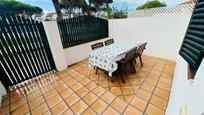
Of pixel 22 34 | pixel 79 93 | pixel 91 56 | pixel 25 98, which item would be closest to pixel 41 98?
pixel 25 98

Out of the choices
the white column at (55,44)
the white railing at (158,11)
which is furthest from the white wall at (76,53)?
the white railing at (158,11)

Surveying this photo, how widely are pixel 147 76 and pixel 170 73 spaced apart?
674 millimetres

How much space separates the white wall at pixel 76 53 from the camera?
11.8ft

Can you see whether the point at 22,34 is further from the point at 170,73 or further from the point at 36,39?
the point at 170,73

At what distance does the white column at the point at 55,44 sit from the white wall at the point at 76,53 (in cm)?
29

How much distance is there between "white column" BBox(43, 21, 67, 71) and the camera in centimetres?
285

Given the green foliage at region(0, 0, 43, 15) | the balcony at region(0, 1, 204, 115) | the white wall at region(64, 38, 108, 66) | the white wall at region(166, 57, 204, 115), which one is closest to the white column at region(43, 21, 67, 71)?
the balcony at region(0, 1, 204, 115)

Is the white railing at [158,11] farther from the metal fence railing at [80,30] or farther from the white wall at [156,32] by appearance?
the metal fence railing at [80,30]

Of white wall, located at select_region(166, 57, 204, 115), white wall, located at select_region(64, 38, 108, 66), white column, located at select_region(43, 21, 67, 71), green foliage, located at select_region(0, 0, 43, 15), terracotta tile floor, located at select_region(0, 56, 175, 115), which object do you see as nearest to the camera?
white wall, located at select_region(166, 57, 204, 115)

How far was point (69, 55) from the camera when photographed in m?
3.63

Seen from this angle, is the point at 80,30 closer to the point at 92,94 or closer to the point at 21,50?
the point at 21,50

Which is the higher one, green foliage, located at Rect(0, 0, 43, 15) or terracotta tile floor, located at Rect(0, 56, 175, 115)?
green foliage, located at Rect(0, 0, 43, 15)

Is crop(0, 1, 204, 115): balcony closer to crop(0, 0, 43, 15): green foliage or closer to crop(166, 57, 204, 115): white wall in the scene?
crop(166, 57, 204, 115): white wall

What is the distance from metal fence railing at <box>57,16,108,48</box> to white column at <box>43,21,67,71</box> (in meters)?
0.33
